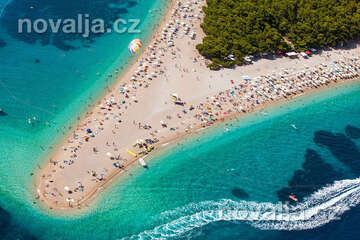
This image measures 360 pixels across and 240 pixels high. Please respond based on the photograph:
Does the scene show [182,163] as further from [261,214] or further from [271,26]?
[271,26]

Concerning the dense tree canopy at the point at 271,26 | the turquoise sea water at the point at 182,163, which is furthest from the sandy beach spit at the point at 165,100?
the dense tree canopy at the point at 271,26

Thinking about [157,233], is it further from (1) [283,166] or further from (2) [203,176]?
(1) [283,166]

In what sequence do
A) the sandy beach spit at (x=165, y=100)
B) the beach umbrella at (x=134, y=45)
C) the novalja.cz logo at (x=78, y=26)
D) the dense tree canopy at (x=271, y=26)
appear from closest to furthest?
the sandy beach spit at (x=165, y=100) → the beach umbrella at (x=134, y=45) → the dense tree canopy at (x=271, y=26) → the novalja.cz logo at (x=78, y=26)

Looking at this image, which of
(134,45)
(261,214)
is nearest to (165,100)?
(134,45)

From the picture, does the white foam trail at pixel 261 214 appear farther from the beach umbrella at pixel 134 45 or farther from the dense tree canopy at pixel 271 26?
the beach umbrella at pixel 134 45

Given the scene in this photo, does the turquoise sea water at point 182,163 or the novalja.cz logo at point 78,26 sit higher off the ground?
the novalja.cz logo at point 78,26

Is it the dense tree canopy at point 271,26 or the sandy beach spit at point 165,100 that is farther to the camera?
the dense tree canopy at point 271,26
